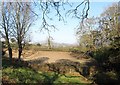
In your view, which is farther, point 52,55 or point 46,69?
point 52,55

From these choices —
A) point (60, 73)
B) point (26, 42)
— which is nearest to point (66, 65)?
point (60, 73)

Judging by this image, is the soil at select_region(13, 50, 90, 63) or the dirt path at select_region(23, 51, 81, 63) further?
the dirt path at select_region(23, 51, 81, 63)

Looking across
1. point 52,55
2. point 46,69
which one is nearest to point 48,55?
point 52,55

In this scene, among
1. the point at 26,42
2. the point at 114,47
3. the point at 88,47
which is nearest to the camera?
the point at 114,47

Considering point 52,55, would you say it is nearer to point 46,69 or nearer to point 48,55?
point 48,55

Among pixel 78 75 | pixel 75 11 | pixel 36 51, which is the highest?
pixel 75 11

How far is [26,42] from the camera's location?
889 inches

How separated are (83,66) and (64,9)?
16.4 metres

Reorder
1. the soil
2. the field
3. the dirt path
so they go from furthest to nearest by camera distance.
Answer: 1. the dirt path
2. the soil
3. the field

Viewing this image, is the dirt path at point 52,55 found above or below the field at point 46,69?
above

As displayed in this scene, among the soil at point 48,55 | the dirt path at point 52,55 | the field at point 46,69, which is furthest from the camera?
the dirt path at point 52,55

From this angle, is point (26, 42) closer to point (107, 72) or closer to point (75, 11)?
point (107, 72)

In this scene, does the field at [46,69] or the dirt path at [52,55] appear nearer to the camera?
the field at [46,69]

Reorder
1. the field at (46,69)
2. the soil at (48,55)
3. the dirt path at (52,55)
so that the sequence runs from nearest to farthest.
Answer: the field at (46,69) < the soil at (48,55) < the dirt path at (52,55)
